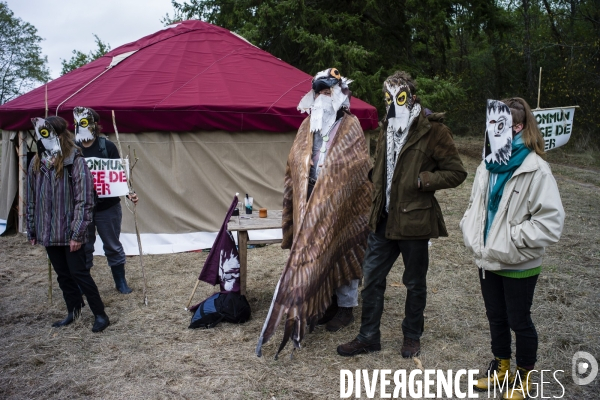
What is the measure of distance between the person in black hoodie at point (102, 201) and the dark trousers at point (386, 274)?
244 cm

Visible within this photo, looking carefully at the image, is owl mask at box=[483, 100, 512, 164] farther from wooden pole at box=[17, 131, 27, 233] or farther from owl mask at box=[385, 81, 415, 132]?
wooden pole at box=[17, 131, 27, 233]

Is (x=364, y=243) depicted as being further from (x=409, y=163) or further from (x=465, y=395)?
(x=465, y=395)

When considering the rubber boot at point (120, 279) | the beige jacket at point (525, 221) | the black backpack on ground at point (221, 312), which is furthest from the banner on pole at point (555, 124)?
the rubber boot at point (120, 279)

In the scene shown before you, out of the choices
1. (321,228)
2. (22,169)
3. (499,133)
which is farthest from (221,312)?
(22,169)

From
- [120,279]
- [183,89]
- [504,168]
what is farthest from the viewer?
[183,89]

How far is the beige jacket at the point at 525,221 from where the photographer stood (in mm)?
2533

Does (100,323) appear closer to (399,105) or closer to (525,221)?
(399,105)

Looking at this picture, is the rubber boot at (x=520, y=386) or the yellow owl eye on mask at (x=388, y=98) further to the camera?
the yellow owl eye on mask at (x=388, y=98)

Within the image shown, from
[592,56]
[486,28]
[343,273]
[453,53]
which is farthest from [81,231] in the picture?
[453,53]

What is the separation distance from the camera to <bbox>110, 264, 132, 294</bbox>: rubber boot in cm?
504

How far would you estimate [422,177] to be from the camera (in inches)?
123

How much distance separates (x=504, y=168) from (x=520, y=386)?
1222 mm

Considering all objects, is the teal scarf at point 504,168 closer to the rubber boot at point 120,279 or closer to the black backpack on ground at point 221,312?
the black backpack on ground at point 221,312

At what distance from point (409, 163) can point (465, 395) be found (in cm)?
141
